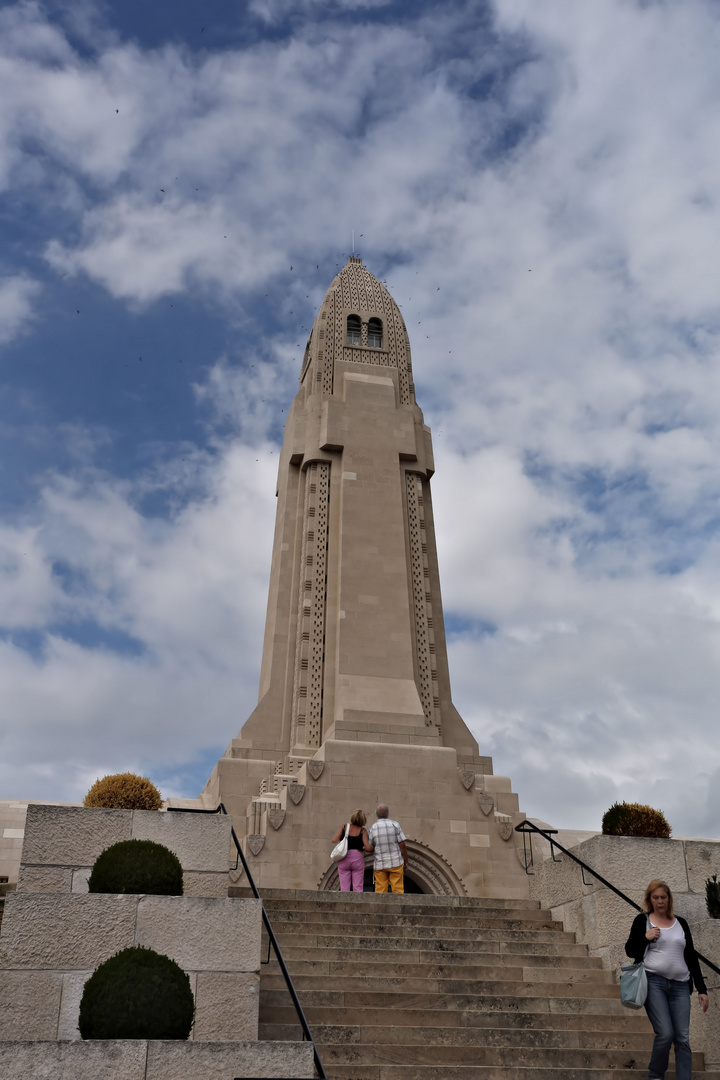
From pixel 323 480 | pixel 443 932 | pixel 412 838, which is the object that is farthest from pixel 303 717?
pixel 443 932

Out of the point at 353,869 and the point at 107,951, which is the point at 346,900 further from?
the point at 107,951

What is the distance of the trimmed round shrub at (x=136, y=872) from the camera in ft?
25.6

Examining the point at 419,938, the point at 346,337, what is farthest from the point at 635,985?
the point at 346,337

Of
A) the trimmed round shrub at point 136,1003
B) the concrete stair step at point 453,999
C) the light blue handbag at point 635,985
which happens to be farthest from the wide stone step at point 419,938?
the trimmed round shrub at point 136,1003

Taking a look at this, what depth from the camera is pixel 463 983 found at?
9.05 metres

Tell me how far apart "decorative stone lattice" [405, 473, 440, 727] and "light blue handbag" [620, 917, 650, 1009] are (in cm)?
1242

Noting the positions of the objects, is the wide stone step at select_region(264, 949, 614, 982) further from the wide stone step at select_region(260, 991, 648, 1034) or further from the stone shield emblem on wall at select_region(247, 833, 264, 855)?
the stone shield emblem on wall at select_region(247, 833, 264, 855)

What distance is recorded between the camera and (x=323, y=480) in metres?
22.3

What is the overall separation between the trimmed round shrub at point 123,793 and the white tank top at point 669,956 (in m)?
6.50

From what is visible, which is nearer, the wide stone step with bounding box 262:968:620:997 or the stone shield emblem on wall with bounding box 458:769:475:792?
the wide stone step with bounding box 262:968:620:997

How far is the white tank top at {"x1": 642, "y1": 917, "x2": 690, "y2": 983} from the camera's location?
715cm

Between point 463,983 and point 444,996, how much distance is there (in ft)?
1.27

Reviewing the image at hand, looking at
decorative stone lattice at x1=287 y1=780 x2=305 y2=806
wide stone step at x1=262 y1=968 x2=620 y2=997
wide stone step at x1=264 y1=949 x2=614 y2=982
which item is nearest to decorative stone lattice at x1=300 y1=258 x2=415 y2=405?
decorative stone lattice at x1=287 y1=780 x2=305 y2=806

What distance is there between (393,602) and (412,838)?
18.6 feet
